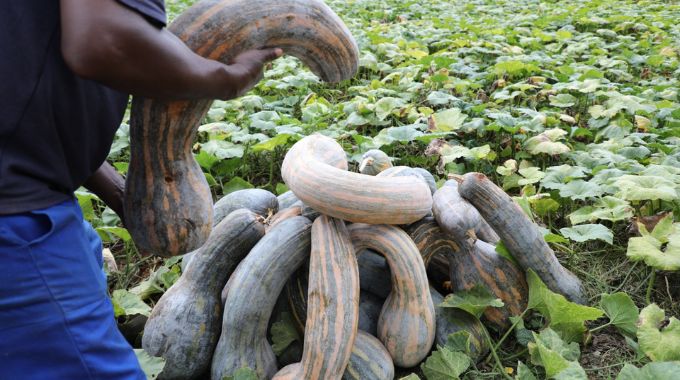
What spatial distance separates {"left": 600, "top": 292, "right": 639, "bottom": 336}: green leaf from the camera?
7.18 ft

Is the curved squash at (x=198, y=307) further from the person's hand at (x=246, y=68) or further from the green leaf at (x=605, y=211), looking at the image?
the green leaf at (x=605, y=211)

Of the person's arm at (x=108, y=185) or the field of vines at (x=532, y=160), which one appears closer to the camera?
the person's arm at (x=108, y=185)

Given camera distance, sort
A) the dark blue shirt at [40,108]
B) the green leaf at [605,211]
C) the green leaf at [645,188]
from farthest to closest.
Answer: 1. the green leaf at [605,211]
2. the green leaf at [645,188]
3. the dark blue shirt at [40,108]

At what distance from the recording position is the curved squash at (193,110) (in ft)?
4.75

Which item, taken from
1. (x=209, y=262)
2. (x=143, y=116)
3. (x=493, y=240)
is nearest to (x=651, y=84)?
(x=493, y=240)

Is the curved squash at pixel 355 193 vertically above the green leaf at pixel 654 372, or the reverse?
the curved squash at pixel 355 193

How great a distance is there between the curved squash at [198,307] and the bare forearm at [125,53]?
0.92m

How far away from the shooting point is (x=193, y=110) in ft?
4.91

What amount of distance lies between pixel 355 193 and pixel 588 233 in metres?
1.21

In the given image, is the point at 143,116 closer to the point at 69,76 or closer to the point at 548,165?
the point at 69,76

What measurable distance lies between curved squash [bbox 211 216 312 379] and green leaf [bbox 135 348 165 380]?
0.73ft

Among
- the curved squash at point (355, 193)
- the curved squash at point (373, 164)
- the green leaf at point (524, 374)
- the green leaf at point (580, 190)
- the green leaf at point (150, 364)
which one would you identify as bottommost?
the green leaf at point (524, 374)

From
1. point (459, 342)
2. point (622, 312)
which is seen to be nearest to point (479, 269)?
point (459, 342)

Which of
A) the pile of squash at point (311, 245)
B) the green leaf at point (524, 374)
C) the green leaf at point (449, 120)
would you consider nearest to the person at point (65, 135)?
the pile of squash at point (311, 245)
